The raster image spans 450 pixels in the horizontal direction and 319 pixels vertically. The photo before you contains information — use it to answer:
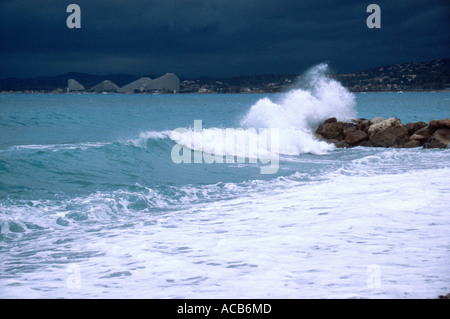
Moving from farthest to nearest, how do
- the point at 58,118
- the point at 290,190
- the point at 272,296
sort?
1. the point at 58,118
2. the point at 290,190
3. the point at 272,296

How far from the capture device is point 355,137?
1894 centimetres

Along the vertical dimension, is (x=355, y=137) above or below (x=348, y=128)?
below

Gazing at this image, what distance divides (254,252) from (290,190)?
4513 millimetres

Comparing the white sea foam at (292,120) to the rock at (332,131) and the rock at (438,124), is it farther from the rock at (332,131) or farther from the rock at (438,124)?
the rock at (438,124)

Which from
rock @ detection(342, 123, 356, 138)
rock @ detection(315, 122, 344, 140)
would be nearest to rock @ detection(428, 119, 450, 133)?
rock @ detection(342, 123, 356, 138)

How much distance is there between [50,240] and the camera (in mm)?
6242

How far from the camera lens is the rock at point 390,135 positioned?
60.3 feet

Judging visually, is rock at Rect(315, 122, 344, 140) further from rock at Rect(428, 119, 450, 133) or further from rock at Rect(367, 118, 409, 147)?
rock at Rect(428, 119, 450, 133)

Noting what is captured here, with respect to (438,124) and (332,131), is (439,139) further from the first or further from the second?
(332,131)

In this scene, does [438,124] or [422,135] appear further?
[422,135]

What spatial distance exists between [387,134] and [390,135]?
0.13 metres

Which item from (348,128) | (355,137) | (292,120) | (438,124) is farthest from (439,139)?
(292,120)

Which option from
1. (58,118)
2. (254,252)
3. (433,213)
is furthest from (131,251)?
(58,118)

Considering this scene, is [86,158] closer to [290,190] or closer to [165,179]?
[165,179]
